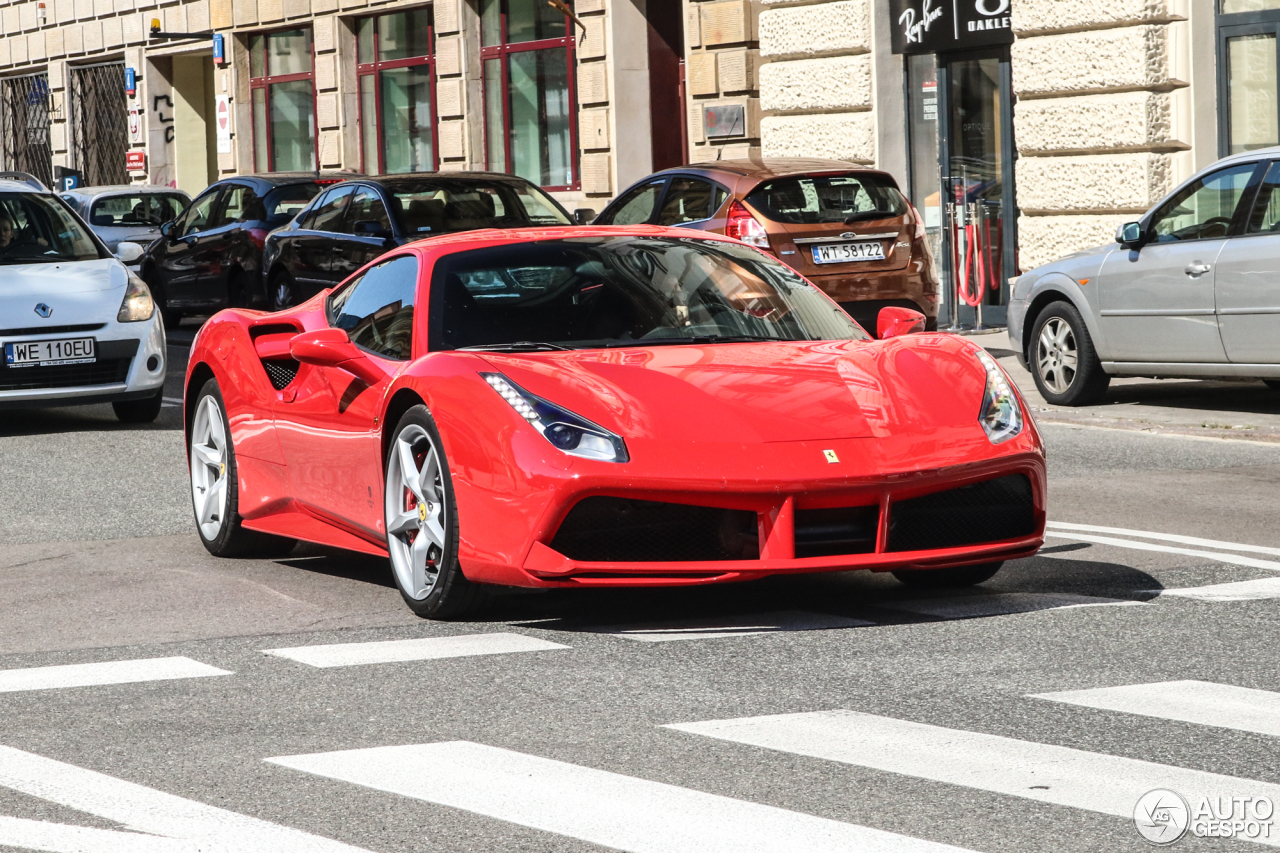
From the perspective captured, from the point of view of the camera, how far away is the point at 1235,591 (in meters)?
6.63

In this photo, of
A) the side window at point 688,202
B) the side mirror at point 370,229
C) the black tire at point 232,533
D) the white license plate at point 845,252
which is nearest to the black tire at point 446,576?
the black tire at point 232,533

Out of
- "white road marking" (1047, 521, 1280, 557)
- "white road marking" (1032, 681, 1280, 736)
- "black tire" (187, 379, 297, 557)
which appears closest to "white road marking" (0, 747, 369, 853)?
"white road marking" (1032, 681, 1280, 736)

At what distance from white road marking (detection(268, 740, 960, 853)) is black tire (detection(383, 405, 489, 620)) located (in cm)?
146

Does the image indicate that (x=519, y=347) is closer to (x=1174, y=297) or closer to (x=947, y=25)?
(x=1174, y=297)

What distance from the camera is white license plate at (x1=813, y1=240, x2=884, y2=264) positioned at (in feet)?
50.0

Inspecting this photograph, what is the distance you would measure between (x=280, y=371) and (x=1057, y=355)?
6.76 meters

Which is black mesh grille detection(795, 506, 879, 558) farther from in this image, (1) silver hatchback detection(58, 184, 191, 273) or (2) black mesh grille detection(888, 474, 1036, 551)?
(1) silver hatchback detection(58, 184, 191, 273)

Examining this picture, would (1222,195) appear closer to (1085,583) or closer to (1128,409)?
(1128,409)

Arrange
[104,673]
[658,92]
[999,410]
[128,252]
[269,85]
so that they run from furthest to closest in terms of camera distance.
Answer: [269,85], [658,92], [128,252], [999,410], [104,673]

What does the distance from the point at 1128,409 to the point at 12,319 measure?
668 cm

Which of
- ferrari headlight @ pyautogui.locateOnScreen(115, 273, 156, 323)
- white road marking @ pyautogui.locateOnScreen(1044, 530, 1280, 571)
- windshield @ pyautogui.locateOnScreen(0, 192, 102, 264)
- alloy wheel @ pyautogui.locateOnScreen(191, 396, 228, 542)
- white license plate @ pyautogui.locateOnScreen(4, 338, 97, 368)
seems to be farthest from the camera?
windshield @ pyautogui.locateOnScreen(0, 192, 102, 264)

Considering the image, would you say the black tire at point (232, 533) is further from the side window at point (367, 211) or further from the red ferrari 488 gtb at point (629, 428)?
the side window at point (367, 211)

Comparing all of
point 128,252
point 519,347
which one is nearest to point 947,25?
point 128,252

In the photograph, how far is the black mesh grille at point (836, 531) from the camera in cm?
597
